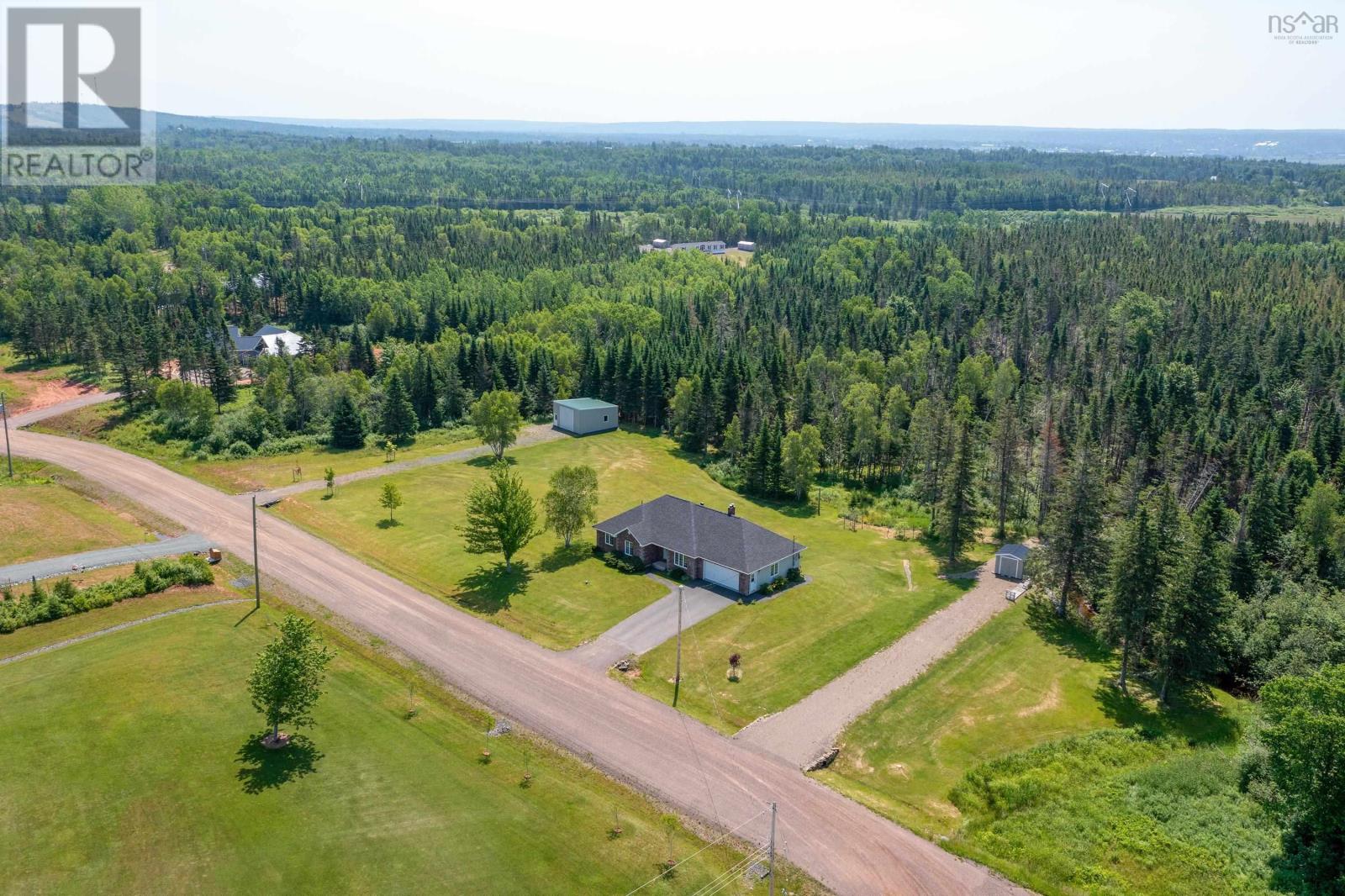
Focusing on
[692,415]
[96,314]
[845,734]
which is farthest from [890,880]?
[96,314]

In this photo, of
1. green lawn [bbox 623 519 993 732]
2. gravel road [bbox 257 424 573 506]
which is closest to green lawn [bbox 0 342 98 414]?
gravel road [bbox 257 424 573 506]

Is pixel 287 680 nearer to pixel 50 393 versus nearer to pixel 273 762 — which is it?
pixel 273 762

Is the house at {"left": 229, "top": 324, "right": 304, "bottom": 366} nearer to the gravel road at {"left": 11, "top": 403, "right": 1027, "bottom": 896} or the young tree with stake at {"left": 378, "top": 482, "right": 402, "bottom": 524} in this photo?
the young tree with stake at {"left": 378, "top": 482, "right": 402, "bottom": 524}

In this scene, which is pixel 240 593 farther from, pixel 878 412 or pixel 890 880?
pixel 878 412

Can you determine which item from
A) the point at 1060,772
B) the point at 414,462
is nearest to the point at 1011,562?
the point at 1060,772

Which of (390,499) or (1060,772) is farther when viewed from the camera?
(390,499)
